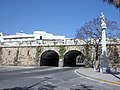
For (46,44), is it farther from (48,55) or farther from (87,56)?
(87,56)

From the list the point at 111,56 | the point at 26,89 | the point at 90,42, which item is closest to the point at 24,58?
the point at 90,42

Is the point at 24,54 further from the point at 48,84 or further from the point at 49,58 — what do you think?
the point at 48,84

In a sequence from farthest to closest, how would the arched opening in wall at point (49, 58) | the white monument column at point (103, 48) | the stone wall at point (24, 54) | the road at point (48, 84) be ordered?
the arched opening in wall at point (49, 58), the stone wall at point (24, 54), the white monument column at point (103, 48), the road at point (48, 84)

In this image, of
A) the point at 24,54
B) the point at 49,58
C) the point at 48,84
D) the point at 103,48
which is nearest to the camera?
the point at 48,84

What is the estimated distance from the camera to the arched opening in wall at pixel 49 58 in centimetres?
5347

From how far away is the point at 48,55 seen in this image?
57188 millimetres

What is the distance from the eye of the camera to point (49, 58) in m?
58.8

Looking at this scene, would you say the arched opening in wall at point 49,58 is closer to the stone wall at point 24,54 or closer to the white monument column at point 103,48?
the stone wall at point 24,54

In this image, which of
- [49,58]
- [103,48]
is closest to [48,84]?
[103,48]

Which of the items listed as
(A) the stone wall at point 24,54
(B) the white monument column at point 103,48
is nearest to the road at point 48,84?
(B) the white monument column at point 103,48

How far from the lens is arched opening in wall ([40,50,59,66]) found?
53475 millimetres

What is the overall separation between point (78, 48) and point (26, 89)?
36529 mm

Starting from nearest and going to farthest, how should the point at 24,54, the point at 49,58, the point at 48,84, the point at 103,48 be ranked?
the point at 48,84 → the point at 103,48 → the point at 24,54 → the point at 49,58

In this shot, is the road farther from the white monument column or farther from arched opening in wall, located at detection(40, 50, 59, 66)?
arched opening in wall, located at detection(40, 50, 59, 66)
